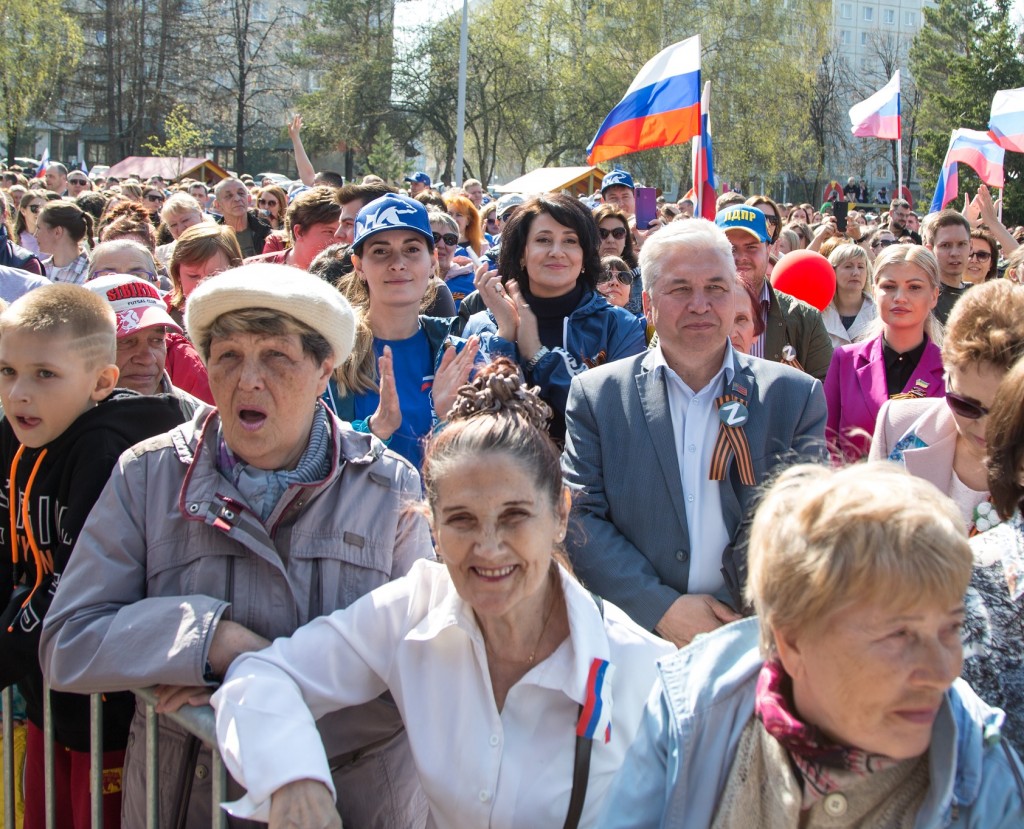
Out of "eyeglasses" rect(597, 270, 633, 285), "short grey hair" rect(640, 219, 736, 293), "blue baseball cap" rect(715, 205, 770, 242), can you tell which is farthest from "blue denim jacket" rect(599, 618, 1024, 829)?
"eyeglasses" rect(597, 270, 633, 285)

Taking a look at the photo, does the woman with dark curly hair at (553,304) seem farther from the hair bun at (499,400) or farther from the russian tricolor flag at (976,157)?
the russian tricolor flag at (976,157)

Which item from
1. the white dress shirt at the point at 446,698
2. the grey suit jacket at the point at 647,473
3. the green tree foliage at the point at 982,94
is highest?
the green tree foliage at the point at 982,94

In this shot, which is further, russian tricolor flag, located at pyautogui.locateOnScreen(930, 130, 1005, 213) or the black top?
russian tricolor flag, located at pyautogui.locateOnScreen(930, 130, 1005, 213)

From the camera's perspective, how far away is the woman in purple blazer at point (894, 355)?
14.8ft

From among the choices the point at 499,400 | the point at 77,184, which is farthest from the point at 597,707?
the point at 77,184

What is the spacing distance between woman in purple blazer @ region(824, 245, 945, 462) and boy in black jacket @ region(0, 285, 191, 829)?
3.00 m

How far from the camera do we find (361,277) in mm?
4418

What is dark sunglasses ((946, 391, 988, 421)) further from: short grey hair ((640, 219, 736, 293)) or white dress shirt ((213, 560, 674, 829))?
white dress shirt ((213, 560, 674, 829))

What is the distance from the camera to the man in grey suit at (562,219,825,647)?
3.03m

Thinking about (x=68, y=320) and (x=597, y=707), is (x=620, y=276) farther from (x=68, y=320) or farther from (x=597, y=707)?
(x=597, y=707)

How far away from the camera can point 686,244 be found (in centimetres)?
339

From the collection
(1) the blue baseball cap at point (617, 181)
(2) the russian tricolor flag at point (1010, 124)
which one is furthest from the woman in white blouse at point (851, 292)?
(2) the russian tricolor flag at point (1010, 124)

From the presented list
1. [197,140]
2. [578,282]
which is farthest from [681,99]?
[197,140]

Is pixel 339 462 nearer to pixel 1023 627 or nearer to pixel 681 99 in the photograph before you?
pixel 1023 627
